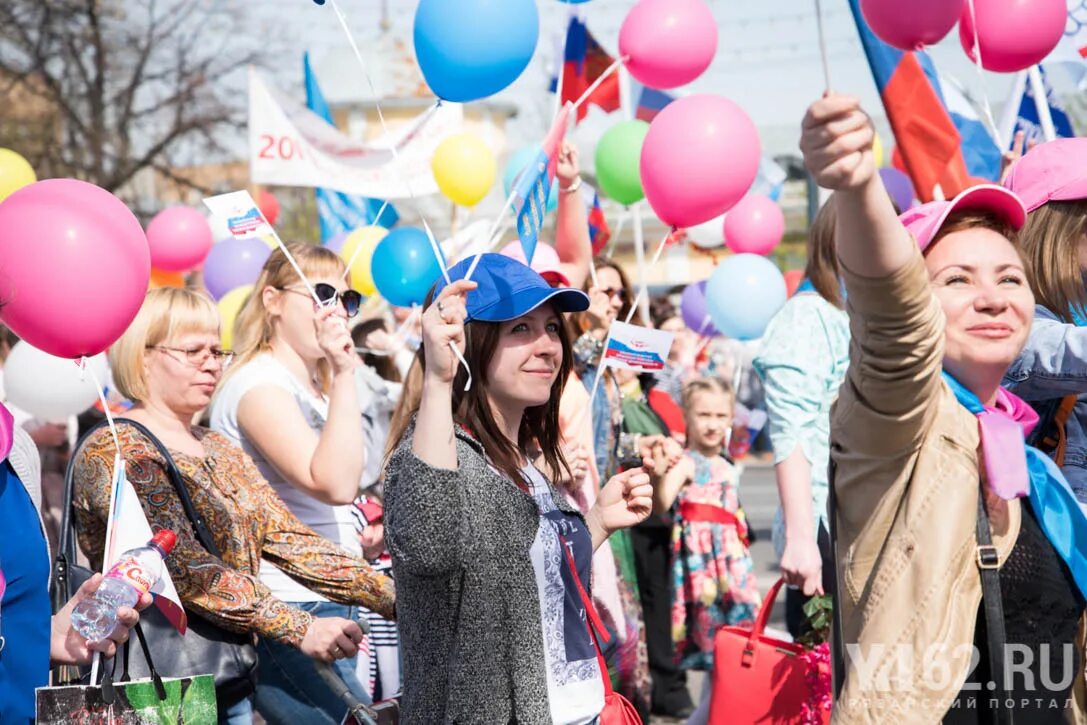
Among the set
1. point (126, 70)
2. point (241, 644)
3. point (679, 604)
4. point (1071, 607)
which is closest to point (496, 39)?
point (241, 644)

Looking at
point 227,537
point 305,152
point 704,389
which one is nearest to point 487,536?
point 227,537

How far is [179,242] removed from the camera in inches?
351

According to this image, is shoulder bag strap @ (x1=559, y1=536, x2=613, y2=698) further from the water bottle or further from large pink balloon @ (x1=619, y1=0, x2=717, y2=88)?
large pink balloon @ (x1=619, y1=0, x2=717, y2=88)

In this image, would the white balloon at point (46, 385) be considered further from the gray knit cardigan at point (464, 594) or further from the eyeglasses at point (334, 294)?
the gray knit cardigan at point (464, 594)

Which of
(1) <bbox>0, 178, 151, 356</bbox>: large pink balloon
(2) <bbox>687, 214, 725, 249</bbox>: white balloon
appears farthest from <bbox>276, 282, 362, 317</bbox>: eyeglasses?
(2) <bbox>687, 214, 725, 249</bbox>: white balloon

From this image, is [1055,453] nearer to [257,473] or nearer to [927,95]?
[257,473]

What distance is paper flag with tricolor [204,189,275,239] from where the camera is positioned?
4238mm

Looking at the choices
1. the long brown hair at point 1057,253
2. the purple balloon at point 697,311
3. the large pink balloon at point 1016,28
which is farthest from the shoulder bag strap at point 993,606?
the purple balloon at point 697,311

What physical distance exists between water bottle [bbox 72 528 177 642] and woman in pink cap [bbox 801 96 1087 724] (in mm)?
1447

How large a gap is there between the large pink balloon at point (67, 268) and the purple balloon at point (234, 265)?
5.20 m

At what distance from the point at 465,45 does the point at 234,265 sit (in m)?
4.93

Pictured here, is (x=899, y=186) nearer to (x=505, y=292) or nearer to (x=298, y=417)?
(x=298, y=417)

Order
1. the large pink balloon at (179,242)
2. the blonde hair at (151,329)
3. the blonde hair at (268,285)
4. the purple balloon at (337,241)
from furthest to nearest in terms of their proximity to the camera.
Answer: the large pink balloon at (179,242) → the purple balloon at (337,241) → the blonde hair at (268,285) → the blonde hair at (151,329)

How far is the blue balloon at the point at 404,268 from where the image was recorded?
6742 mm
